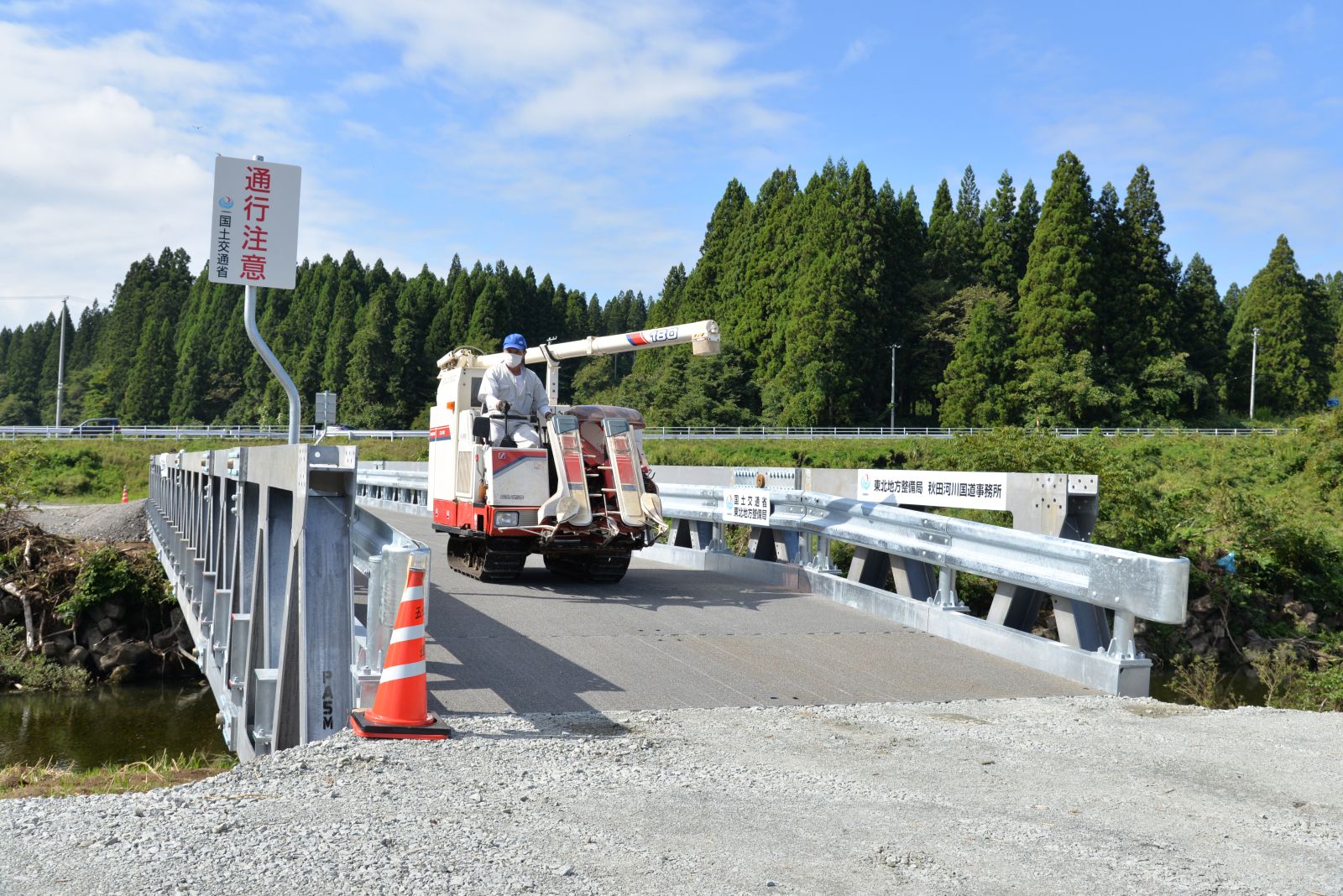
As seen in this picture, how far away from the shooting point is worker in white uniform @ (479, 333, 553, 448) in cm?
1238

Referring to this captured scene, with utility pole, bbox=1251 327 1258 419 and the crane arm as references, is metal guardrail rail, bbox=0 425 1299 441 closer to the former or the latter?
utility pole, bbox=1251 327 1258 419

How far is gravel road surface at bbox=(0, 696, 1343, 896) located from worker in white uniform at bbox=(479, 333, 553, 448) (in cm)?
625

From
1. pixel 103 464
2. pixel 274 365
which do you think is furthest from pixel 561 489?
pixel 103 464

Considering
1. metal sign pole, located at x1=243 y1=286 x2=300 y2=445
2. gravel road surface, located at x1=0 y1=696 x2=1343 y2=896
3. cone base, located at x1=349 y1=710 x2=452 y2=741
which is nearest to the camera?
gravel road surface, located at x1=0 y1=696 x2=1343 y2=896

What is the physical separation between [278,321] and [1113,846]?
4828 inches

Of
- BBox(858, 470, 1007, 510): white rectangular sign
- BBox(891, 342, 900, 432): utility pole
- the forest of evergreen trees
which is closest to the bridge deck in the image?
BBox(858, 470, 1007, 510): white rectangular sign

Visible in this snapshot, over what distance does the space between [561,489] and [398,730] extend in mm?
6308

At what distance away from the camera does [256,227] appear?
7094 millimetres

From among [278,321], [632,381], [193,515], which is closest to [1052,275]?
[632,381]

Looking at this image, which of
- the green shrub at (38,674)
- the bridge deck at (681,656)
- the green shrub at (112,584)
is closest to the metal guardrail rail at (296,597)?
the bridge deck at (681,656)

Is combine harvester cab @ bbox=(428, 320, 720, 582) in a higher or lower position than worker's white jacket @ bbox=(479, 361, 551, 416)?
lower

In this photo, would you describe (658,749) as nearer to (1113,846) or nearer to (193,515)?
(1113,846)

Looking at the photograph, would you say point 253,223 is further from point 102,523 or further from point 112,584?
point 102,523

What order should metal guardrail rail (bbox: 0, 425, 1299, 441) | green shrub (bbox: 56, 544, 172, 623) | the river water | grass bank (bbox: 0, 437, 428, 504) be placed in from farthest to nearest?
metal guardrail rail (bbox: 0, 425, 1299, 441) → grass bank (bbox: 0, 437, 428, 504) → green shrub (bbox: 56, 544, 172, 623) → the river water
